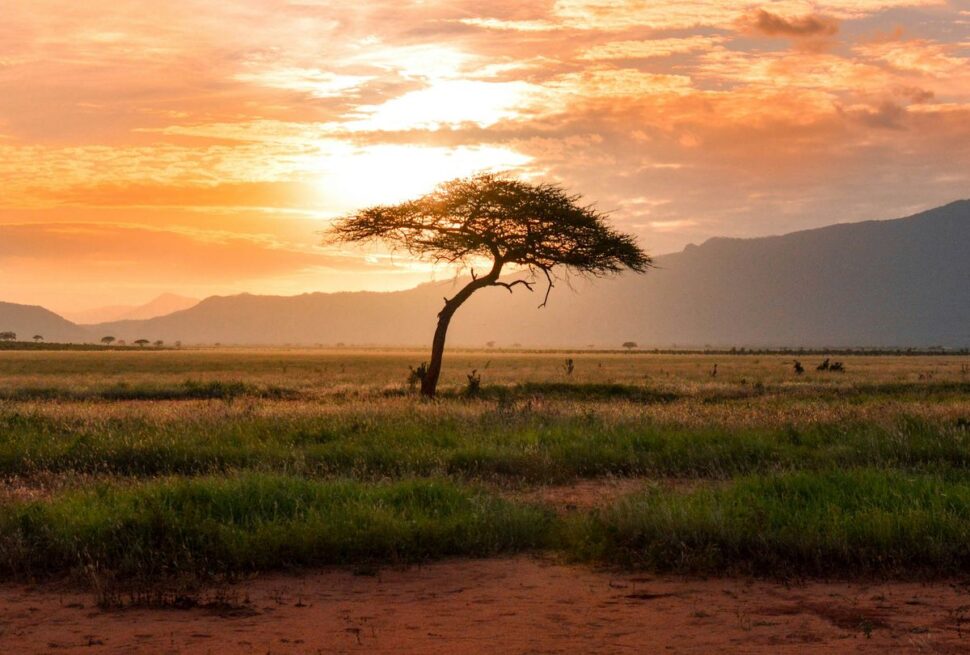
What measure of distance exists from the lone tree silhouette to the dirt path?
23.3 meters

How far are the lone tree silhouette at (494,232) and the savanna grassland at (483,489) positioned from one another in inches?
399

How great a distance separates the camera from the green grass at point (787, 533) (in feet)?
32.8

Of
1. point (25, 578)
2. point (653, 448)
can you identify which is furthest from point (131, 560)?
point (653, 448)

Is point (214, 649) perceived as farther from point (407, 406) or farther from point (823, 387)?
point (823, 387)

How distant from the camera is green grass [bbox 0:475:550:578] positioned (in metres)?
10.2

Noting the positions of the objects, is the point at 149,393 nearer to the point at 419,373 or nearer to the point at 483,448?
the point at 419,373

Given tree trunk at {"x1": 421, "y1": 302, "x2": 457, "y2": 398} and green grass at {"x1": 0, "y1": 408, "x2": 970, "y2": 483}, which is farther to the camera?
tree trunk at {"x1": 421, "y1": 302, "x2": 457, "y2": 398}

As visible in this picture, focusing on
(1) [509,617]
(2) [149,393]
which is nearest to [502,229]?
(2) [149,393]

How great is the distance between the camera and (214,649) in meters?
7.55

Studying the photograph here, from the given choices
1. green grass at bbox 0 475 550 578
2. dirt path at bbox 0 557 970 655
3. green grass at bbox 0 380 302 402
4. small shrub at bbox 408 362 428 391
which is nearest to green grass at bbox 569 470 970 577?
dirt path at bbox 0 557 970 655

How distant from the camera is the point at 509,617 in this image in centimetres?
838

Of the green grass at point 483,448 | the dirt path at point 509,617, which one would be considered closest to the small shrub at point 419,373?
the green grass at point 483,448

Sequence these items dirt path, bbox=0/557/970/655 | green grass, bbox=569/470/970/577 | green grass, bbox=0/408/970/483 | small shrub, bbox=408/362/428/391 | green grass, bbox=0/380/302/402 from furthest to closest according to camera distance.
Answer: green grass, bbox=0/380/302/402, small shrub, bbox=408/362/428/391, green grass, bbox=0/408/970/483, green grass, bbox=569/470/970/577, dirt path, bbox=0/557/970/655

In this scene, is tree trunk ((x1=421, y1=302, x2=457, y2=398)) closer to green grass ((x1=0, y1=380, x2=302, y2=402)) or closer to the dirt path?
green grass ((x1=0, y1=380, x2=302, y2=402))
